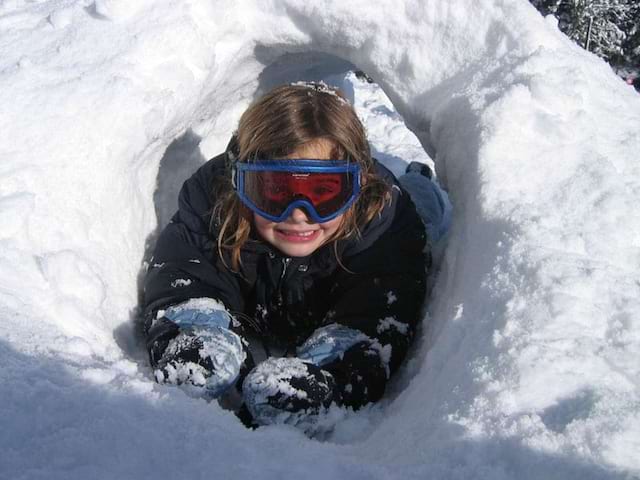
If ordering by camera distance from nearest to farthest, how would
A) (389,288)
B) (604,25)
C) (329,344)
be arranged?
(329,344), (389,288), (604,25)

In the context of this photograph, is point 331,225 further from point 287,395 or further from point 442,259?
point 287,395

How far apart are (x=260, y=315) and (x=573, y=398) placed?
1279 millimetres

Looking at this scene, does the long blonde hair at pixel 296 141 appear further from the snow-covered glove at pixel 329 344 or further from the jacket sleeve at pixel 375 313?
the snow-covered glove at pixel 329 344

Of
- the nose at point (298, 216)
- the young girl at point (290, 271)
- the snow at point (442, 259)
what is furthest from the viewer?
the nose at point (298, 216)

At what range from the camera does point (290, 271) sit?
2.07 meters

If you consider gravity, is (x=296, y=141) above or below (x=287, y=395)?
above

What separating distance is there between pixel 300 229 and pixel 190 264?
1.35 feet

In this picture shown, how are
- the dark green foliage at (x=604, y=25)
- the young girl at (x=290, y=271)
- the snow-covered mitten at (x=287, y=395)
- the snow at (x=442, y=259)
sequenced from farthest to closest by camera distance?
the dark green foliage at (x=604, y=25)
the young girl at (x=290, y=271)
the snow-covered mitten at (x=287, y=395)
the snow at (x=442, y=259)

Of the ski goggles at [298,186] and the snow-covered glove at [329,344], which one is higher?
the ski goggles at [298,186]

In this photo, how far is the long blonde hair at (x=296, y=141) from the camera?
184cm

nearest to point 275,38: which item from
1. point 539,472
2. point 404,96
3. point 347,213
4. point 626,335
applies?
point 404,96

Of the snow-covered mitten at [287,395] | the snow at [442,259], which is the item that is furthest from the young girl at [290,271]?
the snow at [442,259]

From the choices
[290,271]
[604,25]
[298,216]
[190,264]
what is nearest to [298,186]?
[298,216]

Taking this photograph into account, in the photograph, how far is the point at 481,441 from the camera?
104cm
